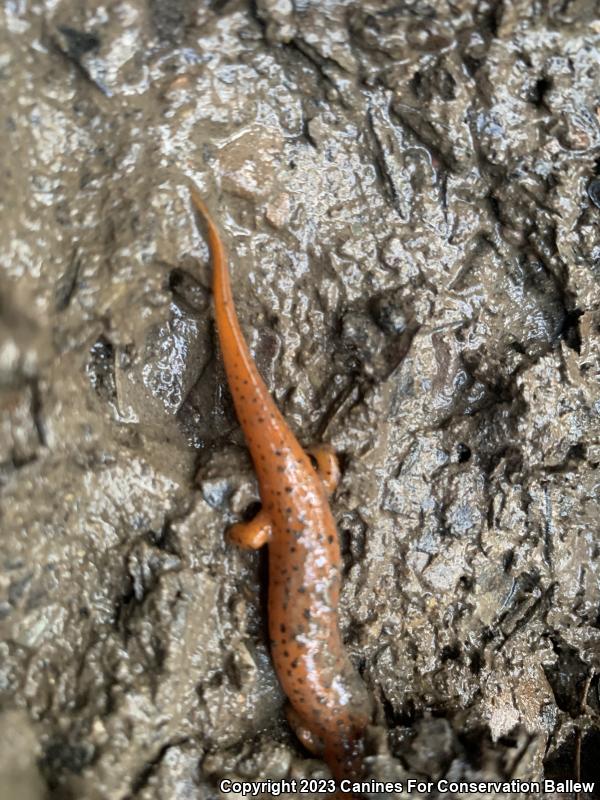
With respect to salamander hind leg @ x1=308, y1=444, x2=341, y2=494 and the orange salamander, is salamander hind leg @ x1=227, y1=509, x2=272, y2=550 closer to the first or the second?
the orange salamander

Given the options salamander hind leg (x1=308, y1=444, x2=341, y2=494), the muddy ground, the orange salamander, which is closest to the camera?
the muddy ground

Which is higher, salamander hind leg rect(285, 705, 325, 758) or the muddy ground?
the muddy ground

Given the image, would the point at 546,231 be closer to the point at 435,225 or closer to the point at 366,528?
the point at 435,225

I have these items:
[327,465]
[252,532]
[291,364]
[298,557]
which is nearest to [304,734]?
[298,557]

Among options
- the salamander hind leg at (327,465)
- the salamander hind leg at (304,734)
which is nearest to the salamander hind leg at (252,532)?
the salamander hind leg at (327,465)

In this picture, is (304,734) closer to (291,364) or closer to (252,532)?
(252,532)

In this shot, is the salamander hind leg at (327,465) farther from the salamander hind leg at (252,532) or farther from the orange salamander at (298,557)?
the salamander hind leg at (252,532)

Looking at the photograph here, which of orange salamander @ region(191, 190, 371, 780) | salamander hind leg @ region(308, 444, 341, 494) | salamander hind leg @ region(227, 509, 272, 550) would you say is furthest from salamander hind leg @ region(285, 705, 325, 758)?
salamander hind leg @ region(308, 444, 341, 494)
